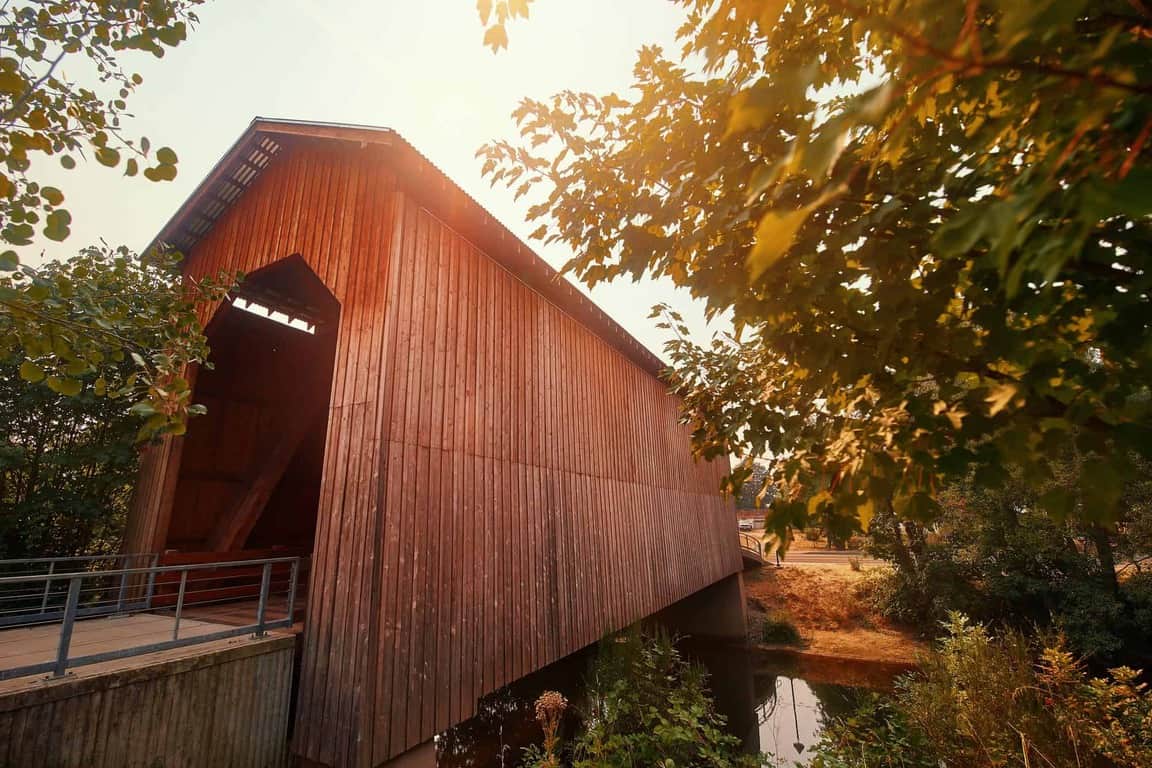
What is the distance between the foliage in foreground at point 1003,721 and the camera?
15.9 ft

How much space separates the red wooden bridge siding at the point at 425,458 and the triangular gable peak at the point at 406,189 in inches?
1.4

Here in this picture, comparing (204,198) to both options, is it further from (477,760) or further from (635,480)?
(477,760)

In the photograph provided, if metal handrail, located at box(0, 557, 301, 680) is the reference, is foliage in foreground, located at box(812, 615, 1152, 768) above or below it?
below

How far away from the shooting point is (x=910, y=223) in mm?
1491

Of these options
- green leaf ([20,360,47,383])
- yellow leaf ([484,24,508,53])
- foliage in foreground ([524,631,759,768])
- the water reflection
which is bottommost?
the water reflection

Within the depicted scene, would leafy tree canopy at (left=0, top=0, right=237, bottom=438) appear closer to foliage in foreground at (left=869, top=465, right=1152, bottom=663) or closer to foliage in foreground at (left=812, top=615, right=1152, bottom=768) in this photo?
foliage in foreground at (left=812, top=615, right=1152, bottom=768)

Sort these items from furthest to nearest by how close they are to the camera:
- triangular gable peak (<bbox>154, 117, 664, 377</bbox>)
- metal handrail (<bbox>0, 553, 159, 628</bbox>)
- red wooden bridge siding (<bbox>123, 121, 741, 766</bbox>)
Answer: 1. triangular gable peak (<bbox>154, 117, 664, 377</bbox>)
2. red wooden bridge siding (<bbox>123, 121, 741, 766</bbox>)
3. metal handrail (<bbox>0, 553, 159, 628</bbox>)

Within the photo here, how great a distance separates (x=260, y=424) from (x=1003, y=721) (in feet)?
41.0

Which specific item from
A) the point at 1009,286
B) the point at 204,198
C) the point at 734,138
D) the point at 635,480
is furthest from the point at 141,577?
the point at 1009,286

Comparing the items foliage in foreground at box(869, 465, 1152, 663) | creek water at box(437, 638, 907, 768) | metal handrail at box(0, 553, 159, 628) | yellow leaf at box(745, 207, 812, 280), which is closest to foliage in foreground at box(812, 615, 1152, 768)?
creek water at box(437, 638, 907, 768)

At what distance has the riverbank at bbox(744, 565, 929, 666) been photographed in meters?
14.3

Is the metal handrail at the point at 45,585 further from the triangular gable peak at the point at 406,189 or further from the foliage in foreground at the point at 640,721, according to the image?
the foliage in foreground at the point at 640,721

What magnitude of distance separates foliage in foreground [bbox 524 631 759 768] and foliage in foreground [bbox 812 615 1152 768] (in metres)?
1.27

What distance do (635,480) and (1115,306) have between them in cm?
886
